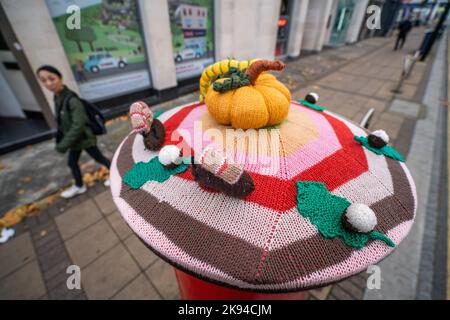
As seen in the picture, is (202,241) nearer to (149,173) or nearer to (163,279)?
(149,173)

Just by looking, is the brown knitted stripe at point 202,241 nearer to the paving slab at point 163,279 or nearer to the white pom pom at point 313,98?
the white pom pom at point 313,98

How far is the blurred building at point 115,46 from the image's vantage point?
351 centimetres

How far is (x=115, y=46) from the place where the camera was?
470cm

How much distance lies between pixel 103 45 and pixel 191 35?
234 cm

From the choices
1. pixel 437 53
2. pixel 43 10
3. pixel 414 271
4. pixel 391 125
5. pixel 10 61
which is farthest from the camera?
pixel 437 53

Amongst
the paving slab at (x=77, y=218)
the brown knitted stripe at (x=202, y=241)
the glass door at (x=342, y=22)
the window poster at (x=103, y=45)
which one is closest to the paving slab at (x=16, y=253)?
the paving slab at (x=77, y=218)

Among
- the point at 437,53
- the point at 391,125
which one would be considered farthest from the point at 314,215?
the point at 437,53

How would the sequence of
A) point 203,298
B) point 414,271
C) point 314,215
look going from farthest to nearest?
point 414,271 < point 203,298 < point 314,215

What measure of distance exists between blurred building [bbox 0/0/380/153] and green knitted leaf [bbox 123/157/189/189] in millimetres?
2460

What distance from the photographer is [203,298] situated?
1483 millimetres

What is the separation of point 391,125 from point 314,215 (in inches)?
213

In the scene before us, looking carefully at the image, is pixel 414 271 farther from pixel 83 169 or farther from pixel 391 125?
pixel 83 169

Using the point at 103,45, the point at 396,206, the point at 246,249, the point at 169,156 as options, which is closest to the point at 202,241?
the point at 246,249

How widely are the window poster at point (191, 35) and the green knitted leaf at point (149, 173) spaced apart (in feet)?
17.8
